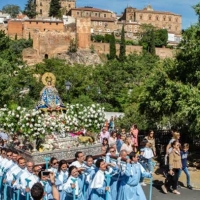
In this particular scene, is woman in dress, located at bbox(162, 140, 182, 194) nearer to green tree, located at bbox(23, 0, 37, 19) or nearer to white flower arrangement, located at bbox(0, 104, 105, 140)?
white flower arrangement, located at bbox(0, 104, 105, 140)

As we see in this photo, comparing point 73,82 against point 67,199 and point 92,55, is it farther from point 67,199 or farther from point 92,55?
point 92,55

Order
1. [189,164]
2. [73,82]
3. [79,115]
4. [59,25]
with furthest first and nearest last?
[59,25] → [73,82] → [189,164] → [79,115]

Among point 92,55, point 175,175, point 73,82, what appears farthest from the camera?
point 92,55

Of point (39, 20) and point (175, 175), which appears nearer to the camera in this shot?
point (175, 175)

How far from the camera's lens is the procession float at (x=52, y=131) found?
11.2 m

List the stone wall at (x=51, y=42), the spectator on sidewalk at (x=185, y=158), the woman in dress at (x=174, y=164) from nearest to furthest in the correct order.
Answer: the woman in dress at (x=174, y=164) → the spectator on sidewalk at (x=185, y=158) → the stone wall at (x=51, y=42)

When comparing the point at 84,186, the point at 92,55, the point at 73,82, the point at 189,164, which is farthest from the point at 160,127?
the point at 92,55

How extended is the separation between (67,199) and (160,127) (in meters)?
11.3

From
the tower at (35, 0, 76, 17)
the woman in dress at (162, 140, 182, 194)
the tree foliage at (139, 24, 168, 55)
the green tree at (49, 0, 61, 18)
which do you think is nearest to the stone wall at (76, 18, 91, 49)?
the tree foliage at (139, 24, 168, 55)

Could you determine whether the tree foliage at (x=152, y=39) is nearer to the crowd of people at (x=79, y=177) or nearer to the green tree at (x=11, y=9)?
the green tree at (x=11, y=9)

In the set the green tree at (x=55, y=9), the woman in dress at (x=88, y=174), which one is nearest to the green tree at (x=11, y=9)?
the green tree at (x=55, y=9)

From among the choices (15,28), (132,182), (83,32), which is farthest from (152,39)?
(132,182)

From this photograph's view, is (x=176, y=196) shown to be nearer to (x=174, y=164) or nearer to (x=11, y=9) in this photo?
(x=174, y=164)

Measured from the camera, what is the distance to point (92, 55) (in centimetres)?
7150
